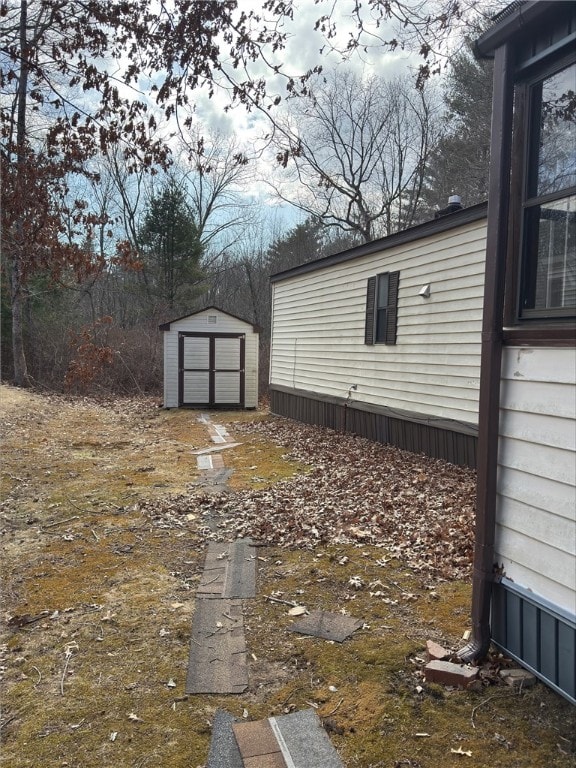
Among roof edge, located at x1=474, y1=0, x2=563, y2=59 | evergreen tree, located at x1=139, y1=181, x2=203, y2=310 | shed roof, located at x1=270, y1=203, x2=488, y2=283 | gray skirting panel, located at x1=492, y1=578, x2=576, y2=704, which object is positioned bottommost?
gray skirting panel, located at x1=492, y1=578, x2=576, y2=704

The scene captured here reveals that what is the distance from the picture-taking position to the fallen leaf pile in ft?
15.8

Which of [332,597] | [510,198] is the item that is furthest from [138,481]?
[510,198]

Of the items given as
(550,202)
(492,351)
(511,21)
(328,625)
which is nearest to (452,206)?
(511,21)

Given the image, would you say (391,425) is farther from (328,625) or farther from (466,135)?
(466,135)

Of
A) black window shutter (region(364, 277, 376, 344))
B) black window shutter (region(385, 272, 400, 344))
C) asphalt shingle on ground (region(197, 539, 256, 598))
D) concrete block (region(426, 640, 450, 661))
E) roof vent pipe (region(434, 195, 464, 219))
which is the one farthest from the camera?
black window shutter (region(364, 277, 376, 344))

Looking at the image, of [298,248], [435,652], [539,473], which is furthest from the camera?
[298,248]

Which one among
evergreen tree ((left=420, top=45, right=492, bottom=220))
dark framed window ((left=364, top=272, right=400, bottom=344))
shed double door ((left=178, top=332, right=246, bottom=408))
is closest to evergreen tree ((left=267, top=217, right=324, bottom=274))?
evergreen tree ((left=420, top=45, right=492, bottom=220))

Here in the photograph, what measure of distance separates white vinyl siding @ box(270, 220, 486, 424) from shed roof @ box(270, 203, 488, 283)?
0.28ft

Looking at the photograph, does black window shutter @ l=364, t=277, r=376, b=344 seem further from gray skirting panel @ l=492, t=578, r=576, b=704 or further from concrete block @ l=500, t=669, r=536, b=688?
concrete block @ l=500, t=669, r=536, b=688

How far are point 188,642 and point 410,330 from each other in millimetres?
6473

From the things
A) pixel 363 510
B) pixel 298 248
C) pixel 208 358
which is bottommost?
pixel 363 510

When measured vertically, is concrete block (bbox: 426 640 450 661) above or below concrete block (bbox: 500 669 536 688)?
below

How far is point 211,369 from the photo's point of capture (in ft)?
49.5

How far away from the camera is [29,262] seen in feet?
16.8
